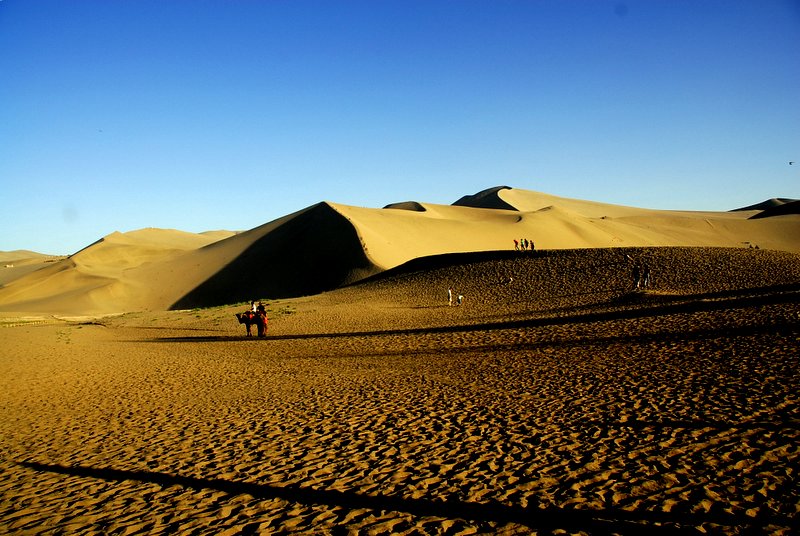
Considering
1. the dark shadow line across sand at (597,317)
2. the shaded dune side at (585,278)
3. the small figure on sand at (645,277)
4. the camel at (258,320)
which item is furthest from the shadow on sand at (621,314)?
the small figure on sand at (645,277)

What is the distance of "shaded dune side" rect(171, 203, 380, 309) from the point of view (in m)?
61.2

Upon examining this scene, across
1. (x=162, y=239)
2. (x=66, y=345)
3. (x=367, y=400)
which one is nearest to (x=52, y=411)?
(x=367, y=400)

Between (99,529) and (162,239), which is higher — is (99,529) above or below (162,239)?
below

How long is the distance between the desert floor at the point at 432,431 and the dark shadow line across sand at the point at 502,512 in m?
0.02

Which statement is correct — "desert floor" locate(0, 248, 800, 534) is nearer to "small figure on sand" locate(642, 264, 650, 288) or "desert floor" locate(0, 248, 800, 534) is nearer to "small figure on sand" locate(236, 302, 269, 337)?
"small figure on sand" locate(236, 302, 269, 337)

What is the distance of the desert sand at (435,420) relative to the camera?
19.0 feet

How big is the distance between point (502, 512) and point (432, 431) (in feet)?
10.4

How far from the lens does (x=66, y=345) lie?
25922 millimetres

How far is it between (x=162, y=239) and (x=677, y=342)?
129327mm

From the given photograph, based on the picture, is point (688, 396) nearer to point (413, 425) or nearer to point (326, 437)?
point (413, 425)

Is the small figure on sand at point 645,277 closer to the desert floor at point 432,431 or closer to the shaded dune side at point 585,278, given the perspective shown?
the shaded dune side at point 585,278

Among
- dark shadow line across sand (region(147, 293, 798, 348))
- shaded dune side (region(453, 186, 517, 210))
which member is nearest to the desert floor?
dark shadow line across sand (region(147, 293, 798, 348))

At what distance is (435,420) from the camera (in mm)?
9367

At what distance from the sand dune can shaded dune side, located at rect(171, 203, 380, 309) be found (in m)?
0.18
